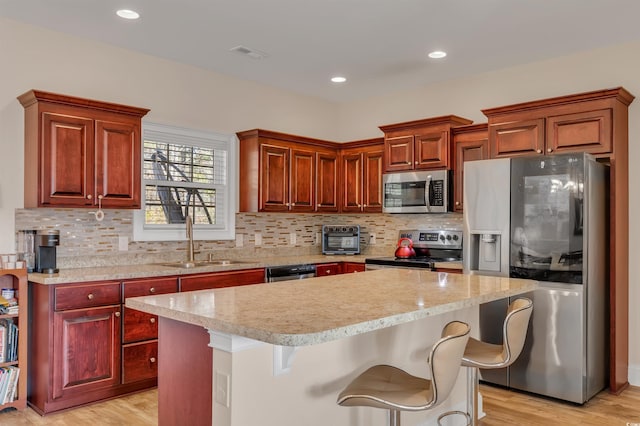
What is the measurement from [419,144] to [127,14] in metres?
2.86

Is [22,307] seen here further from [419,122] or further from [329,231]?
[419,122]

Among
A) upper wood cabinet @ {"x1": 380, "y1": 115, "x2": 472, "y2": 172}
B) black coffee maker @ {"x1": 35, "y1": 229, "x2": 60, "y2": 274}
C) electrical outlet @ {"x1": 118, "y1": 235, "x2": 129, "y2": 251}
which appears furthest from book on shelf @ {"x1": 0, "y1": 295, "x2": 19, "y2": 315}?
upper wood cabinet @ {"x1": 380, "y1": 115, "x2": 472, "y2": 172}

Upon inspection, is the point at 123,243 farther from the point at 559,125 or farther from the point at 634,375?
the point at 634,375

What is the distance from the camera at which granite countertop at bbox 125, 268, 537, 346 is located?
65.5 inches

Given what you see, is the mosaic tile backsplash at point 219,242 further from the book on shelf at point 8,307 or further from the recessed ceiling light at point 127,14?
the recessed ceiling light at point 127,14

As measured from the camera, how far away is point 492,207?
4.00 meters

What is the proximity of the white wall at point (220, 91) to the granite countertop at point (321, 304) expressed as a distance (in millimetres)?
2209

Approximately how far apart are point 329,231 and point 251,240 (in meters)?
0.98

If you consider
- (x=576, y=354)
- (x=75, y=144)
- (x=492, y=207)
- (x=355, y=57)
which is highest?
(x=355, y=57)

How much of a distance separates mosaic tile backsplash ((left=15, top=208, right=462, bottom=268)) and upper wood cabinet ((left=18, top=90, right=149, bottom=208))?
334 mm

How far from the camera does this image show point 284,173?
523 cm

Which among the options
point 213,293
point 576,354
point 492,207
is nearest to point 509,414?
point 576,354

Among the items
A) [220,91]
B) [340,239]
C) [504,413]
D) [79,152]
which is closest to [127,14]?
[79,152]

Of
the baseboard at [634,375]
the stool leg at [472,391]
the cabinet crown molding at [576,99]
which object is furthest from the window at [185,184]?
the baseboard at [634,375]
